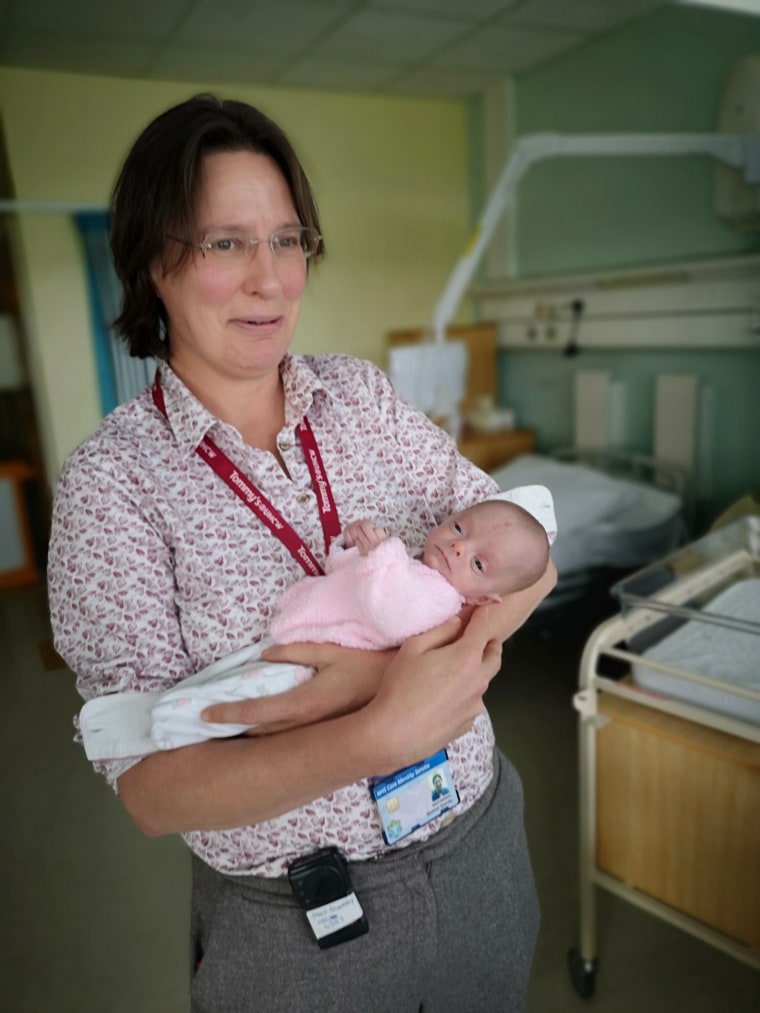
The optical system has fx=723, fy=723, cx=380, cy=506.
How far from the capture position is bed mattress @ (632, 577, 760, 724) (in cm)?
152

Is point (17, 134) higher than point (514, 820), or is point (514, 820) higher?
point (17, 134)

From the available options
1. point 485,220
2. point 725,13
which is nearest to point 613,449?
point 485,220

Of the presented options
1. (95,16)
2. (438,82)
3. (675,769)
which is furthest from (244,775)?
(438,82)

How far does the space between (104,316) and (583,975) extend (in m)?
3.71

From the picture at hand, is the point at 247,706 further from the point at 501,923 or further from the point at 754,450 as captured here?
the point at 754,450

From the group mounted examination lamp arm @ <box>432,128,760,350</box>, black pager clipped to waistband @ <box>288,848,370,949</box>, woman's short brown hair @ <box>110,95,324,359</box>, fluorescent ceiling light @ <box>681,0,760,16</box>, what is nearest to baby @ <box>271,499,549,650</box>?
black pager clipped to waistband @ <box>288,848,370,949</box>

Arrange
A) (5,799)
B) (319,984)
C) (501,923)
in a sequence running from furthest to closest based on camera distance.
A: (5,799) → (501,923) → (319,984)

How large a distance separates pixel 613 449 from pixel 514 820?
3.03 meters

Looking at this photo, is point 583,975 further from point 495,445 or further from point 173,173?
point 495,445

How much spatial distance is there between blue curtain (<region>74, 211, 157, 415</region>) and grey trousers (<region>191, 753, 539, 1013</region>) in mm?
3338

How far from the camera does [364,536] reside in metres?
0.93

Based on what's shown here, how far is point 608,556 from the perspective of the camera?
3203 mm

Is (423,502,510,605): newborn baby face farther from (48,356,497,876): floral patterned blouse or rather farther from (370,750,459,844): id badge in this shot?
(370,750,459,844): id badge

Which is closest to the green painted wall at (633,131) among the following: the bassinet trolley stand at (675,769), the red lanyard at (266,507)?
the bassinet trolley stand at (675,769)
